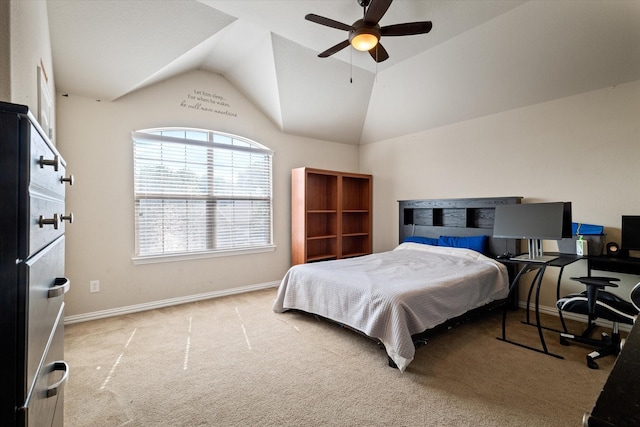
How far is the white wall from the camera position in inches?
125

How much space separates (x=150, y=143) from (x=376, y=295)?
3.20 meters

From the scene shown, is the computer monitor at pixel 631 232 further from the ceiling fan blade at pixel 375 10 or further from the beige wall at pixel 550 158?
the ceiling fan blade at pixel 375 10

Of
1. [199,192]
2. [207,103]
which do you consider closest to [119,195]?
[199,192]

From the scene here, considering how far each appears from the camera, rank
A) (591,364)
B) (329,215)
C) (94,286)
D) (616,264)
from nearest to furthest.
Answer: (591,364) → (616,264) → (94,286) → (329,215)

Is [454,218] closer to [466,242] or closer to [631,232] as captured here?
[466,242]

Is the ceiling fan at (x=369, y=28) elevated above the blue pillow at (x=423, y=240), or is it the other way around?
the ceiling fan at (x=369, y=28)

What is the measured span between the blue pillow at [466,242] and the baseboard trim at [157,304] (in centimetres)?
263

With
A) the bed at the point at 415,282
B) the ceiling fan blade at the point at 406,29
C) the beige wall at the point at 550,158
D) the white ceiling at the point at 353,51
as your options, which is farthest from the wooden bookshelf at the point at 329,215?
the ceiling fan blade at the point at 406,29

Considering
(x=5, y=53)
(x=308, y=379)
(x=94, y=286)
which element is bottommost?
(x=308, y=379)

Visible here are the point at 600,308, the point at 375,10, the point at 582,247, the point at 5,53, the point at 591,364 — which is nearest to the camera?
the point at 5,53

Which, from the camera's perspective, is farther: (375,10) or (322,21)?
(322,21)

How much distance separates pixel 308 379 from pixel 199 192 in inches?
111

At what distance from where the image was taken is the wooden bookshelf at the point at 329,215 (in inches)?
184

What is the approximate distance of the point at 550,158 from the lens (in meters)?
3.49
